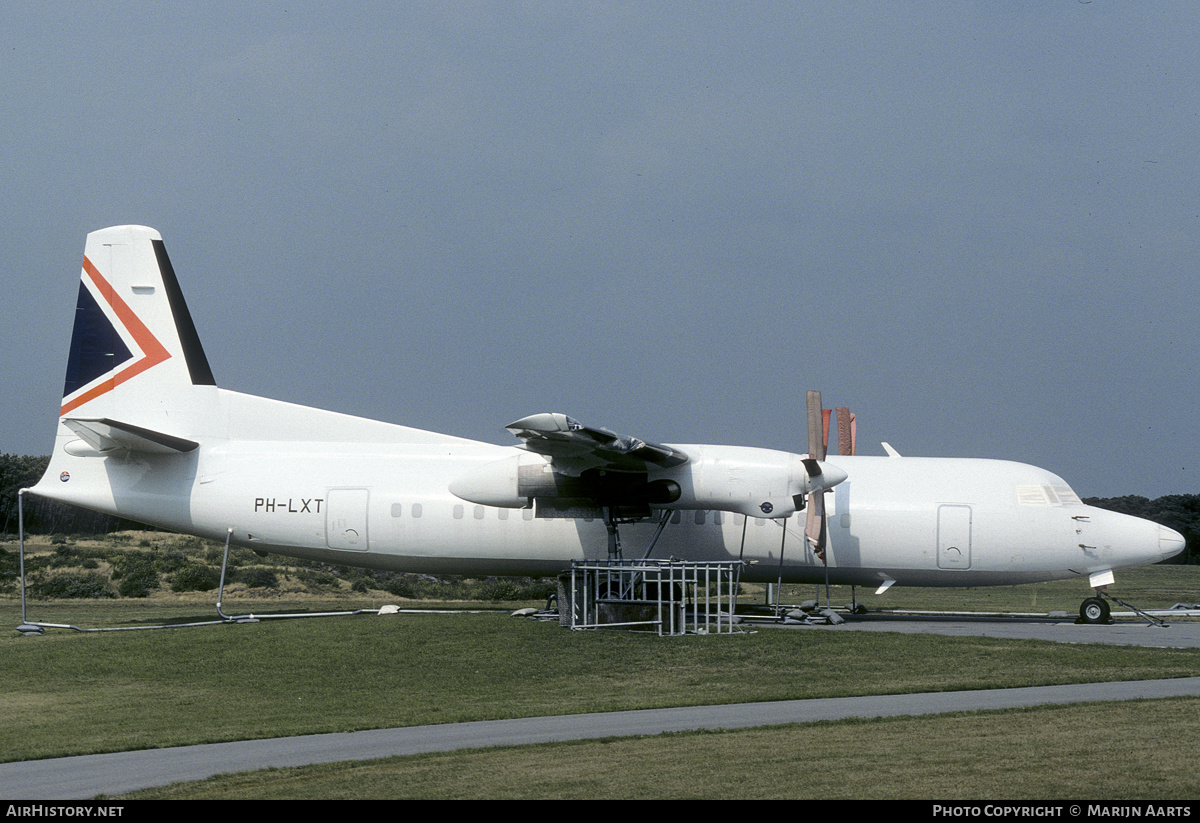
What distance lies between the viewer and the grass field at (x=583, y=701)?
340 inches

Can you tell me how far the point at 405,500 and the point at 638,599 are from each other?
5582 millimetres

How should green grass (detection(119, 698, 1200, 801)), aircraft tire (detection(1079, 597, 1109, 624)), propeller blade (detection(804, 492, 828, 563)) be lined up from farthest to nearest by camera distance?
1. aircraft tire (detection(1079, 597, 1109, 624))
2. propeller blade (detection(804, 492, 828, 563))
3. green grass (detection(119, 698, 1200, 801))

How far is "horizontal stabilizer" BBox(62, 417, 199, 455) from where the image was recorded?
21.8 m

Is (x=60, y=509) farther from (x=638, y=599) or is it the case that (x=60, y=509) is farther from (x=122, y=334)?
(x=638, y=599)

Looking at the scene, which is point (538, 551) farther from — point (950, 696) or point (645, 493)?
point (950, 696)

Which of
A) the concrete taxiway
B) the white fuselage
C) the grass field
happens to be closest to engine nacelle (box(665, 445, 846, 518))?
the white fuselage

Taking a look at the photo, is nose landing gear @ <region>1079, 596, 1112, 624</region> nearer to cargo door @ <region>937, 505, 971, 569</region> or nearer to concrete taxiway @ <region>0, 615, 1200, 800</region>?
cargo door @ <region>937, 505, 971, 569</region>

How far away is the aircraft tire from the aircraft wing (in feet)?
30.6

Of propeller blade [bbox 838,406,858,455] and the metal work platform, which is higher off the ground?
propeller blade [bbox 838,406,858,455]

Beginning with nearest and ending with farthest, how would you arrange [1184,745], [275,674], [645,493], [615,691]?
1. [1184,745]
2. [615,691]
3. [275,674]
4. [645,493]

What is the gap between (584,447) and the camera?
20016 mm

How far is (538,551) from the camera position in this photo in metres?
23.6
